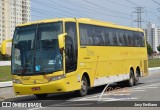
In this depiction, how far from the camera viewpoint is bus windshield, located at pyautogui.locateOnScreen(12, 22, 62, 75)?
1731 centimetres

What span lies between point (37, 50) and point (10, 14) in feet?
439

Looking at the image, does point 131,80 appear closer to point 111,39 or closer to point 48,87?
point 111,39

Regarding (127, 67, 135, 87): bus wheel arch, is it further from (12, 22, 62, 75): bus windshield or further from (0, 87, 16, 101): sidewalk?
(12, 22, 62, 75): bus windshield

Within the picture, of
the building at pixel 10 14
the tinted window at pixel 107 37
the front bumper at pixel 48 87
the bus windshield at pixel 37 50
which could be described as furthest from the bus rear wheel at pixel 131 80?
the building at pixel 10 14

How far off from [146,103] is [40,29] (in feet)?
18.8

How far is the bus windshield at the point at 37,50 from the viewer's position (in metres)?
17.3

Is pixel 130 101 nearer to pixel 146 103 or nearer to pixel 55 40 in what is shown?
pixel 146 103

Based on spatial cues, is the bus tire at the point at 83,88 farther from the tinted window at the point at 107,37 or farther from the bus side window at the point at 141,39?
the bus side window at the point at 141,39

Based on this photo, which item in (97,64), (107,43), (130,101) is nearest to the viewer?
(130,101)

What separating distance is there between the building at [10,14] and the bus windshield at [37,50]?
124321 mm

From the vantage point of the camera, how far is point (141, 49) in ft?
95.6

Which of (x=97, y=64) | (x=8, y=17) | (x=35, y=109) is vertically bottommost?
(x=35, y=109)

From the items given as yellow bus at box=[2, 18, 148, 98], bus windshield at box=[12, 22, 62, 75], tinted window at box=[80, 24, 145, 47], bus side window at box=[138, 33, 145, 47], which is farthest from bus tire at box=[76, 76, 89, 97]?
bus side window at box=[138, 33, 145, 47]

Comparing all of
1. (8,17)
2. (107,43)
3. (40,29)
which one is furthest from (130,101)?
(8,17)
